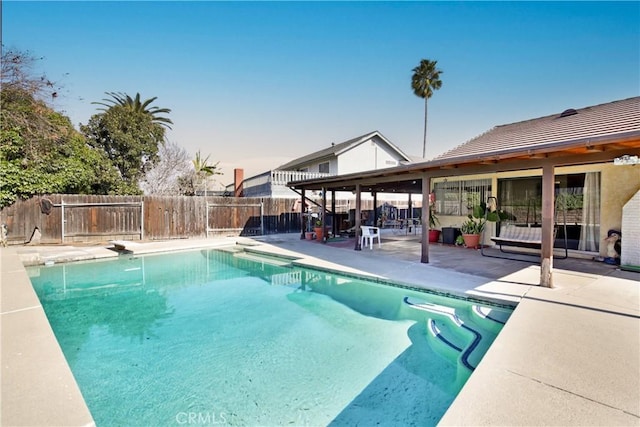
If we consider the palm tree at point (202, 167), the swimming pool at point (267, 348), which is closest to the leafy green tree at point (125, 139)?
the palm tree at point (202, 167)

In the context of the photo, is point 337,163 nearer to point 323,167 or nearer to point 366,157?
point 323,167

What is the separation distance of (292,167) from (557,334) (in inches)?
873

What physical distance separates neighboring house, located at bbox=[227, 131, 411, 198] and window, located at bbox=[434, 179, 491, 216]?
29.7ft

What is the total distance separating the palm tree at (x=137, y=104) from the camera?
793 inches

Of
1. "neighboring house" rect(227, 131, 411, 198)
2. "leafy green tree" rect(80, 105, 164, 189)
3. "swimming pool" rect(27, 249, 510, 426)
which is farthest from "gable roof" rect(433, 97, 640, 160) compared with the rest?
"leafy green tree" rect(80, 105, 164, 189)

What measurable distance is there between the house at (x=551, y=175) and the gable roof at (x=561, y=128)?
2 centimetres

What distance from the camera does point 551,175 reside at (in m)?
5.52

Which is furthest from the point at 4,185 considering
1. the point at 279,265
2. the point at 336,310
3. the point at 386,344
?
the point at 386,344

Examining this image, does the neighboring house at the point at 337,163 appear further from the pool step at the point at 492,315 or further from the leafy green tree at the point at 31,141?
the pool step at the point at 492,315

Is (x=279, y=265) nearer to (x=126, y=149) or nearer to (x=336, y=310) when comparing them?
(x=336, y=310)

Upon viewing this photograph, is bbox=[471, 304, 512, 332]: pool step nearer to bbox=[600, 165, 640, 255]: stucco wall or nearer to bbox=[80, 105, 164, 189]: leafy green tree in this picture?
bbox=[600, 165, 640, 255]: stucco wall

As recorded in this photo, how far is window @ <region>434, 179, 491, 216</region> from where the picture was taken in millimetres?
10453

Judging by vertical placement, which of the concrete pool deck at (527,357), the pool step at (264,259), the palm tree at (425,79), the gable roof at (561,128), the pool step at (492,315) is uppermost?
the palm tree at (425,79)

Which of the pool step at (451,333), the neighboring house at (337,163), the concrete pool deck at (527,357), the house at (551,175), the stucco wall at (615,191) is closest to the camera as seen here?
the concrete pool deck at (527,357)
